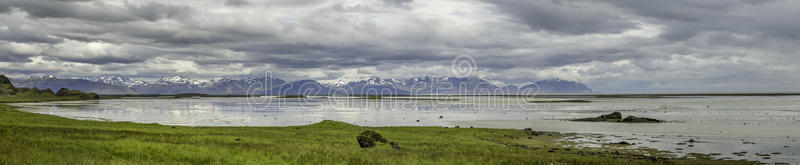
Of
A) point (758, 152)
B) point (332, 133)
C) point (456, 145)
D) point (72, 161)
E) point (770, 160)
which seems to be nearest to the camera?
point (72, 161)

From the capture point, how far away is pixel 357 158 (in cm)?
2345

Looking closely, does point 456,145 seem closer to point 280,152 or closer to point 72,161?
point 280,152

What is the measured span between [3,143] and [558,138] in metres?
37.5

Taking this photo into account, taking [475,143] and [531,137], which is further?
[531,137]

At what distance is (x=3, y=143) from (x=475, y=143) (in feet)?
89.5

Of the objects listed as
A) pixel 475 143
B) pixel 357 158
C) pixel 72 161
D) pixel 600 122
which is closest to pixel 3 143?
pixel 72 161

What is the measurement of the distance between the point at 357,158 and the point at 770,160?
22.2 meters

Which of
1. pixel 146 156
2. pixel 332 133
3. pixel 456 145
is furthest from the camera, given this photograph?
pixel 332 133

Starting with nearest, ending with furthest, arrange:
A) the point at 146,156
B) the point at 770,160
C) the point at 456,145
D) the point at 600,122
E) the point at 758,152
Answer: the point at 146,156 < the point at 770,160 < the point at 758,152 < the point at 456,145 < the point at 600,122

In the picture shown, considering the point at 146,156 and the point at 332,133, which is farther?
the point at 332,133

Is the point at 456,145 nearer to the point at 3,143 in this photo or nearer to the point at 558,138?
the point at 558,138

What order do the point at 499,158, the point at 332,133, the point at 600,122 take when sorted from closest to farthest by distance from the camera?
the point at 499,158 < the point at 332,133 < the point at 600,122

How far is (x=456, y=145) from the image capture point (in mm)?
35094

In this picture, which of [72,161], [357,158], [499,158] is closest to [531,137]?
[499,158]
